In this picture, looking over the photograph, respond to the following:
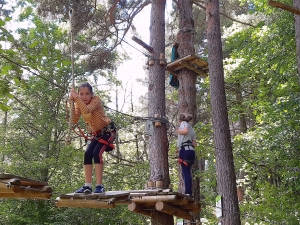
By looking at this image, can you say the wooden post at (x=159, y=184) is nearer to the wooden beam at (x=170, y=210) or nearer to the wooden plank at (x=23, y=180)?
the wooden beam at (x=170, y=210)

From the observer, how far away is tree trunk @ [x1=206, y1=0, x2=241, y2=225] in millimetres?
5633

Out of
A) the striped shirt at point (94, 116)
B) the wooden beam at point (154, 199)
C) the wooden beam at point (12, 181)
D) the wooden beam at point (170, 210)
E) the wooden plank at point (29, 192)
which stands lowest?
the wooden beam at point (170, 210)

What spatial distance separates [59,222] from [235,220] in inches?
180

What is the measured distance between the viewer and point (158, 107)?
227 inches

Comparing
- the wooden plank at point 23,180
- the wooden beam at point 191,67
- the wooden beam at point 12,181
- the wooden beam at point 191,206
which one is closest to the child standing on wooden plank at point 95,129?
the wooden plank at point 23,180

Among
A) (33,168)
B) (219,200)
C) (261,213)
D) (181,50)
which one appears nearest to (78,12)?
(181,50)

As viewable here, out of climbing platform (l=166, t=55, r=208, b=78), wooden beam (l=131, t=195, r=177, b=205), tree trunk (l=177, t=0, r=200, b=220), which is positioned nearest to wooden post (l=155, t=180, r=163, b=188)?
wooden beam (l=131, t=195, r=177, b=205)

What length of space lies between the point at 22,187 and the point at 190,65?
4721 millimetres

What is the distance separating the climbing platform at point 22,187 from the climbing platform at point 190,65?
4134 mm

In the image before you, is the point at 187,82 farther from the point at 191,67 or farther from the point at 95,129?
the point at 95,129

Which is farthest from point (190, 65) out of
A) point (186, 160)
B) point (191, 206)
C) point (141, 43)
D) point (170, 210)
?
point (170, 210)

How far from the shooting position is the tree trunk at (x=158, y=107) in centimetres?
534

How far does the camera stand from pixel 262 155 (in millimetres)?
7695

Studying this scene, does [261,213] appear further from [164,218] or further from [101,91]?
[101,91]
